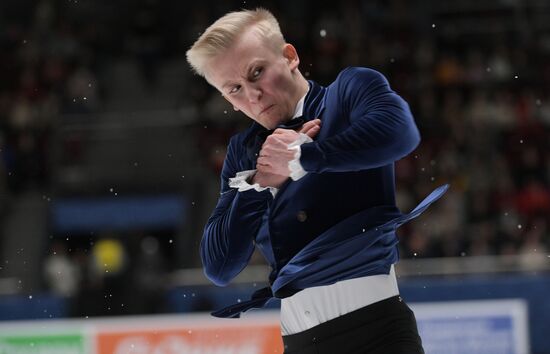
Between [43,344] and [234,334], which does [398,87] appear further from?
[43,344]

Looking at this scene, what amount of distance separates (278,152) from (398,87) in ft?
36.9

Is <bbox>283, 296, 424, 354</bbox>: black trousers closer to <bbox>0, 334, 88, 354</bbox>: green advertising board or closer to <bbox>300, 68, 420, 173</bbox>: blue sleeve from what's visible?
<bbox>300, 68, 420, 173</bbox>: blue sleeve

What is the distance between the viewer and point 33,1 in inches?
690

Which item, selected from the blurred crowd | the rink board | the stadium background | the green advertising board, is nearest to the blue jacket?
the rink board

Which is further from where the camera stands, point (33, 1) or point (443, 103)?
point (33, 1)

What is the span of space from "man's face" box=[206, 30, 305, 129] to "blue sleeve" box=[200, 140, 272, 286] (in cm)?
20

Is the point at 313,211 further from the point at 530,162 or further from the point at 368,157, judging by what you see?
the point at 530,162

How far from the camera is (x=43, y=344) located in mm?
8820

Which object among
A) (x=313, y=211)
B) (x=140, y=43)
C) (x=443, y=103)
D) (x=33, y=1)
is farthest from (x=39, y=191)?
(x=313, y=211)

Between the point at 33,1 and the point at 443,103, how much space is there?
8.29m

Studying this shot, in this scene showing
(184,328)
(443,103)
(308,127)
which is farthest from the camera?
(443,103)

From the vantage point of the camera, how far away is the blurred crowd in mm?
11617

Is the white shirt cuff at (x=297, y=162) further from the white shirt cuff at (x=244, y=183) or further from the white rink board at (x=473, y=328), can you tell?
the white rink board at (x=473, y=328)

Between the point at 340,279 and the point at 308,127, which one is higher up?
the point at 308,127
